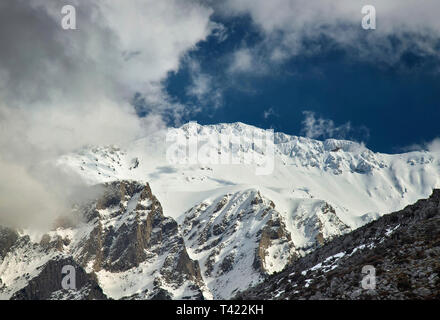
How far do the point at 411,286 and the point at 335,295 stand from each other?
7.62 metres

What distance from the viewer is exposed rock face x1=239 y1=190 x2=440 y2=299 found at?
152ft

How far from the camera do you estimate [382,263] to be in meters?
53.8

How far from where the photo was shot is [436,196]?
241 feet

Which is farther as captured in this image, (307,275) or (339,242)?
(339,242)

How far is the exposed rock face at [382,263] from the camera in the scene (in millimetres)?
46406
